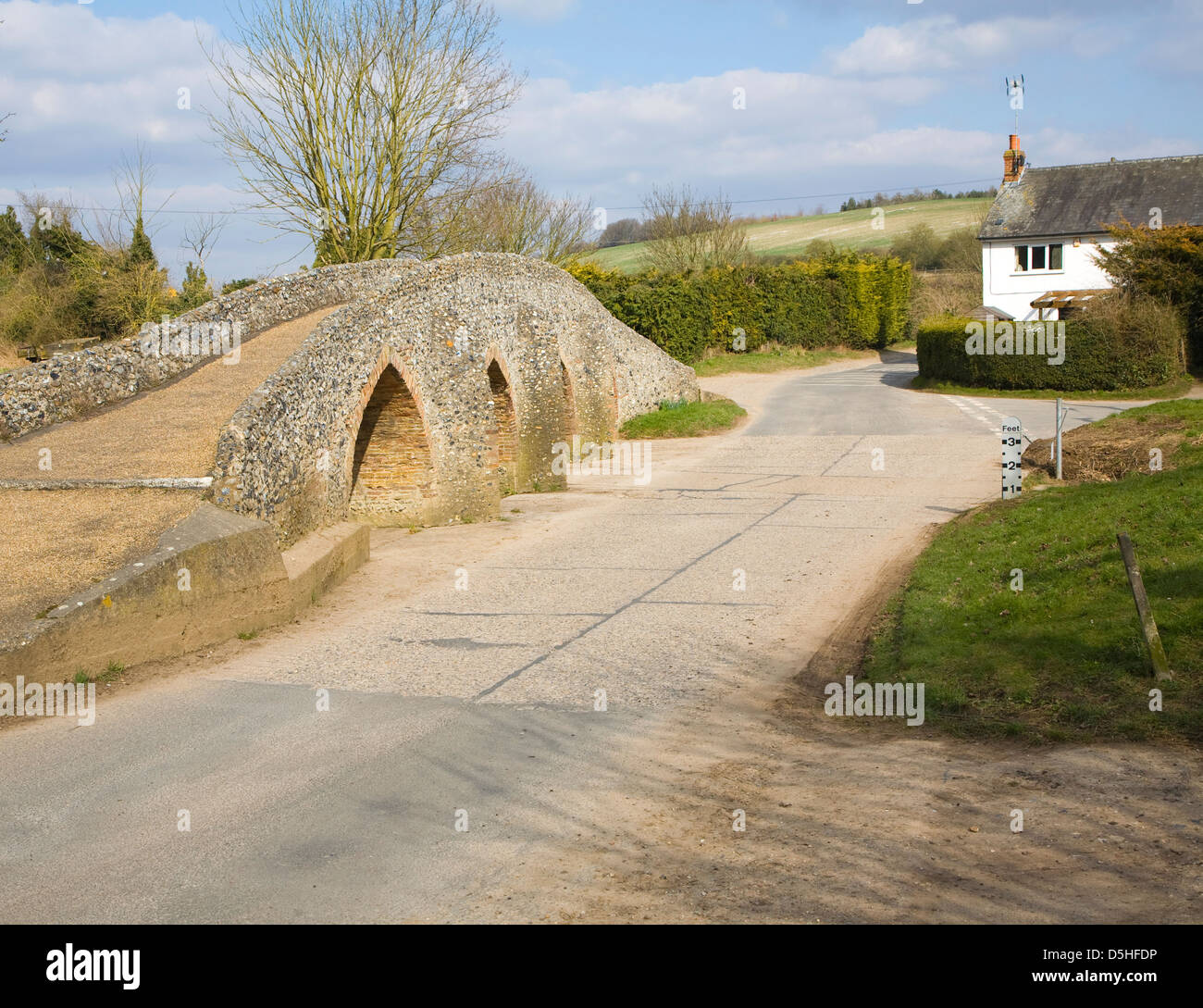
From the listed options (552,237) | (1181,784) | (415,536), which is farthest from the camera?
(552,237)

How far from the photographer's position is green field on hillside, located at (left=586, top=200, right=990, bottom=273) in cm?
7881

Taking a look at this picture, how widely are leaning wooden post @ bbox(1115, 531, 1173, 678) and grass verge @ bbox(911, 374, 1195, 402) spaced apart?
2182 centimetres

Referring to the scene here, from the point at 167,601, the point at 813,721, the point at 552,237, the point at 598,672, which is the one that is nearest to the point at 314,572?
the point at 167,601

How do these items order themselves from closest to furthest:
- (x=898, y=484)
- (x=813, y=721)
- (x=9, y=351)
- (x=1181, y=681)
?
(x=1181, y=681) → (x=813, y=721) → (x=898, y=484) → (x=9, y=351)

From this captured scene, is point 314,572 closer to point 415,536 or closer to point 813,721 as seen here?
point 415,536

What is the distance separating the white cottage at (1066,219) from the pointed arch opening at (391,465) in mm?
30369

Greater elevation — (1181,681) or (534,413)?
(534,413)

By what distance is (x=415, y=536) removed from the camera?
53.9 ft

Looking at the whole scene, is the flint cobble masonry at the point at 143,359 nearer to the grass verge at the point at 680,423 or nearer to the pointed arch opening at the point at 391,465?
the pointed arch opening at the point at 391,465

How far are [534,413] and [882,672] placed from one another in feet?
42.9

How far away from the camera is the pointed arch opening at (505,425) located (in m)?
21.0

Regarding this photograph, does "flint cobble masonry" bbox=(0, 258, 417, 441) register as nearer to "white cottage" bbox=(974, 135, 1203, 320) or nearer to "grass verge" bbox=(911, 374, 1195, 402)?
"grass verge" bbox=(911, 374, 1195, 402)

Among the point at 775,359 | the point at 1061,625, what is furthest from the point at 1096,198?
the point at 1061,625

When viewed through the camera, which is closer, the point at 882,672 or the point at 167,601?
the point at 882,672
